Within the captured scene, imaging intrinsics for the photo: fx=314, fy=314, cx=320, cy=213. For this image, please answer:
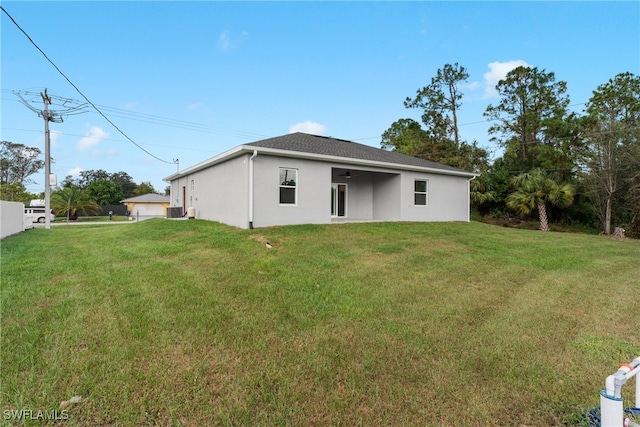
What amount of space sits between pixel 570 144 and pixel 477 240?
54.9 ft

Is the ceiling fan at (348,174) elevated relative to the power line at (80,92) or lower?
lower

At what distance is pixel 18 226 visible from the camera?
1264 centimetres

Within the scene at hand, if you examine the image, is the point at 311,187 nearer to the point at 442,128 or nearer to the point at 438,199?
the point at 438,199

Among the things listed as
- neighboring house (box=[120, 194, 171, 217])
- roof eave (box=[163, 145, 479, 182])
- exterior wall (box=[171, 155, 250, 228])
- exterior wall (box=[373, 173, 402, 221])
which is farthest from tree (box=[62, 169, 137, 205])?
exterior wall (box=[373, 173, 402, 221])

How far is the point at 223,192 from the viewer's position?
12.0 metres

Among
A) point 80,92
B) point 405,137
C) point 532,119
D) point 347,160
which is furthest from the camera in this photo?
point 405,137

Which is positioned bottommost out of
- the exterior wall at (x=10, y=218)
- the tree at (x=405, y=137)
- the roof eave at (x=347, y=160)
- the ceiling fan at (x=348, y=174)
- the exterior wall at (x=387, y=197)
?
the exterior wall at (x=10, y=218)

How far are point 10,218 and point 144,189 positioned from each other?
159ft

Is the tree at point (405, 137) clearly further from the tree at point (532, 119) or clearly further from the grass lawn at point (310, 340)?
the grass lawn at point (310, 340)

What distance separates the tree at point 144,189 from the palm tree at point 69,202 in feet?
89.4

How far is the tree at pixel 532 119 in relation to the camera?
69.1 ft

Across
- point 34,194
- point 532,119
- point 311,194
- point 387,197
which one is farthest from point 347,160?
point 34,194

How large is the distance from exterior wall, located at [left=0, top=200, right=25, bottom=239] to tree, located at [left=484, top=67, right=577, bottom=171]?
27.7 meters

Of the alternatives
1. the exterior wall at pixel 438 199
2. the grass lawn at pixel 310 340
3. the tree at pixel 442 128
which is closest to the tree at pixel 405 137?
the tree at pixel 442 128
